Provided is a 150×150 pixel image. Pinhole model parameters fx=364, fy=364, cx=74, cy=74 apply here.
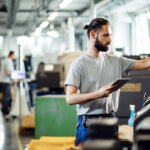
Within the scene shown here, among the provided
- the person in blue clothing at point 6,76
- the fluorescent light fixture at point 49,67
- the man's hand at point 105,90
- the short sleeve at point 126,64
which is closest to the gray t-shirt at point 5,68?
the person in blue clothing at point 6,76

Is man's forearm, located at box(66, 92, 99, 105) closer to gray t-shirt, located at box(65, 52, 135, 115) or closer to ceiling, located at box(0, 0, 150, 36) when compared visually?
gray t-shirt, located at box(65, 52, 135, 115)

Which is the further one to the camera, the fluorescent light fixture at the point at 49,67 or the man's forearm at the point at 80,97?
the fluorescent light fixture at the point at 49,67

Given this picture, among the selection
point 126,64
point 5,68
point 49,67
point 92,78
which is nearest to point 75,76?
point 92,78

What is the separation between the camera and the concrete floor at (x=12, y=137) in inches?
219

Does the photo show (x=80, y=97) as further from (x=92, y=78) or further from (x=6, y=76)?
(x=6, y=76)

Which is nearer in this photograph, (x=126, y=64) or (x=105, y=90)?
(x=105, y=90)

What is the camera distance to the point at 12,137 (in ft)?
20.9

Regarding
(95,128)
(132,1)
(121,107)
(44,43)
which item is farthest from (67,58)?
(44,43)

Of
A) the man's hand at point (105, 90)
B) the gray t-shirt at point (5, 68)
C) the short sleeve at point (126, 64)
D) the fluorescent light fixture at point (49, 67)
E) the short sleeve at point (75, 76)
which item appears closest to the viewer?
the man's hand at point (105, 90)

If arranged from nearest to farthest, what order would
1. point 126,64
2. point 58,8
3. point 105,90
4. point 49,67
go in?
point 105,90 < point 126,64 < point 49,67 < point 58,8

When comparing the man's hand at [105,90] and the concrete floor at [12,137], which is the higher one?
the man's hand at [105,90]

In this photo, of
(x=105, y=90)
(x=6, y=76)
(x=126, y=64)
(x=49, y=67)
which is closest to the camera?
(x=105, y=90)

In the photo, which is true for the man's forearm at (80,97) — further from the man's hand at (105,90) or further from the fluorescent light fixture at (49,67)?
the fluorescent light fixture at (49,67)

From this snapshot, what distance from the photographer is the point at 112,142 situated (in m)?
1.22
